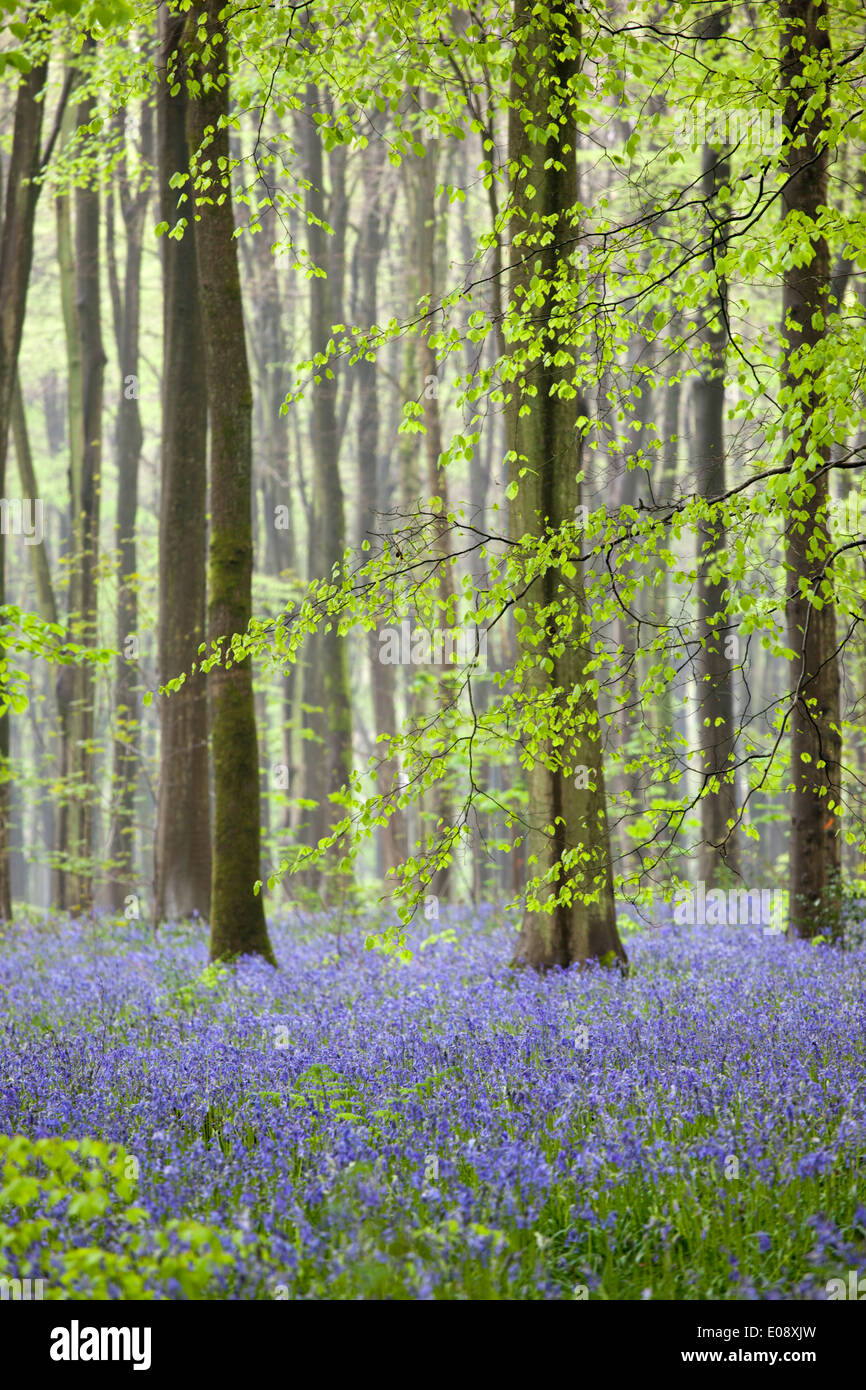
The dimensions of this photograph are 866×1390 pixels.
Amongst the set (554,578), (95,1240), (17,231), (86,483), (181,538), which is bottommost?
(95,1240)

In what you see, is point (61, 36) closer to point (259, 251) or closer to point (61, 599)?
point (259, 251)

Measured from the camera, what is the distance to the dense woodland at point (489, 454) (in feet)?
17.3

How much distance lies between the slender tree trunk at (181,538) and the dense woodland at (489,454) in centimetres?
5

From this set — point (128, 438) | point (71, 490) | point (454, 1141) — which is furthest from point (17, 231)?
point (454, 1141)

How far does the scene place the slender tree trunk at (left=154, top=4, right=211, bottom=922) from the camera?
12.4m

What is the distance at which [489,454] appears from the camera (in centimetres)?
2811

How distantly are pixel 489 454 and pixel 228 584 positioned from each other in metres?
19.6

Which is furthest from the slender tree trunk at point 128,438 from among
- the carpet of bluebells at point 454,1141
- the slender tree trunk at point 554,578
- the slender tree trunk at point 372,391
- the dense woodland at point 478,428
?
the carpet of bluebells at point 454,1141

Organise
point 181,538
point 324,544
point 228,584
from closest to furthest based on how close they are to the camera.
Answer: point 228,584 → point 181,538 → point 324,544

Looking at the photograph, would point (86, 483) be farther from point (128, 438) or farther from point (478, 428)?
point (478, 428)

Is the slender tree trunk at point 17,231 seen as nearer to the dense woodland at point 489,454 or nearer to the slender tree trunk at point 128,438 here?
the dense woodland at point 489,454

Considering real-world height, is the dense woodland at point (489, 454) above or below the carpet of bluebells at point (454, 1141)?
above

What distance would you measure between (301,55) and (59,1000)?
630 centimetres

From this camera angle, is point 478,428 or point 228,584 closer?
point 478,428
